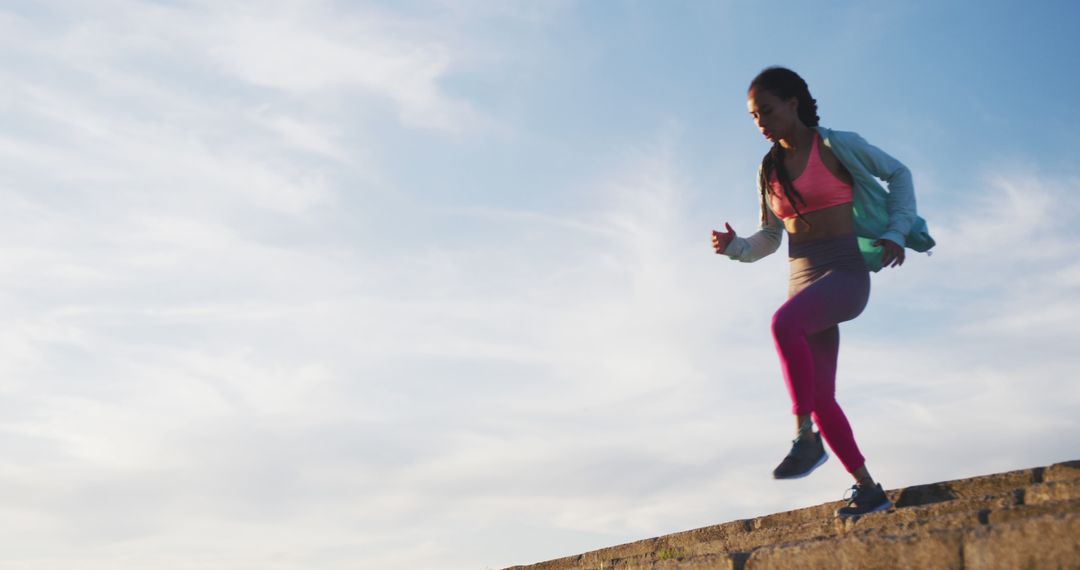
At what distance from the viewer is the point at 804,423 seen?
16.2 ft

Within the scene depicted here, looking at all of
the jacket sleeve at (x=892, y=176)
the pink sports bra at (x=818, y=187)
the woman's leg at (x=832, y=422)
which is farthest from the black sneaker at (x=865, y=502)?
the pink sports bra at (x=818, y=187)

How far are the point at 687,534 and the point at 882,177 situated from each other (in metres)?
2.45

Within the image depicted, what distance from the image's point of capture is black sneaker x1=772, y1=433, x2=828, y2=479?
4871 millimetres

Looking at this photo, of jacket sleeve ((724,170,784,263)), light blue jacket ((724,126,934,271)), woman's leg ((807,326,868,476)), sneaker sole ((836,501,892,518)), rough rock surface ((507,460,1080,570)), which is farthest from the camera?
jacket sleeve ((724,170,784,263))

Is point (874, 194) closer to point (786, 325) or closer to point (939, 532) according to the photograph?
point (786, 325)

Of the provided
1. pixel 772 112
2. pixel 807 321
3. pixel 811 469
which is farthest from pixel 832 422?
pixel 772 112

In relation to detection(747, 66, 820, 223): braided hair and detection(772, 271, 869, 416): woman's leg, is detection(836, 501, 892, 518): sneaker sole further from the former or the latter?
detection(747, 66, 820, 223): braided hair

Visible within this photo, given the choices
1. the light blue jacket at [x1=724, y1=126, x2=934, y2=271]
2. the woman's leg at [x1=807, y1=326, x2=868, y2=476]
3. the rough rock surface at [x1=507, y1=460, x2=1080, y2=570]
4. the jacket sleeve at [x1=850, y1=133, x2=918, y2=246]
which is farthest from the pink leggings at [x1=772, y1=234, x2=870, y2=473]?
the rough rock surface at [x1=507, y1=460, x2=1080, y2=570]

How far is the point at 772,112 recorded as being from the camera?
5160mm

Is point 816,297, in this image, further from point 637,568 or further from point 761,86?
point 637,568

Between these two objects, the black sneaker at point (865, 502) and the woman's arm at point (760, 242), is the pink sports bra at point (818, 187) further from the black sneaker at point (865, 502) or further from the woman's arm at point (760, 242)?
the black sneaker at point (865, 502)

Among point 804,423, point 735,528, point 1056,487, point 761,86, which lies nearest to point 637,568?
point 735,528

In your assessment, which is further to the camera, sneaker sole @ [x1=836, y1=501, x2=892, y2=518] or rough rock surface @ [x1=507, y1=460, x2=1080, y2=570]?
sneaker sole @ [x1=836, y1=501, x2=892, y2=518]

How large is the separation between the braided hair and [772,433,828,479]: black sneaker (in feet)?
3.53
